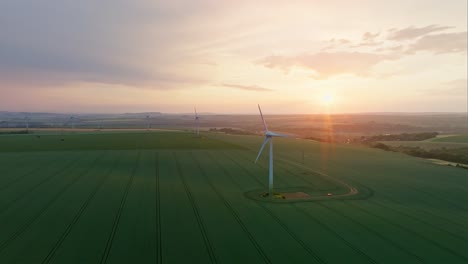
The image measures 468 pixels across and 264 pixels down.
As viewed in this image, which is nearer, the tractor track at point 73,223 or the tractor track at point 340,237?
the tractor track at point 73,223

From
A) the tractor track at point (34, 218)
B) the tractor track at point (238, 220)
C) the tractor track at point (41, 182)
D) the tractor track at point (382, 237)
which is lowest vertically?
the tractor track at point (382, 237)

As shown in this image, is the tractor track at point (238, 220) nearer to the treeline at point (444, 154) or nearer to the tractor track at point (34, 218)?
the tractor track at point (34, 218)

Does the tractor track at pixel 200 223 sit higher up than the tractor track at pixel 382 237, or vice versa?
the tractor track at pixel 200 223

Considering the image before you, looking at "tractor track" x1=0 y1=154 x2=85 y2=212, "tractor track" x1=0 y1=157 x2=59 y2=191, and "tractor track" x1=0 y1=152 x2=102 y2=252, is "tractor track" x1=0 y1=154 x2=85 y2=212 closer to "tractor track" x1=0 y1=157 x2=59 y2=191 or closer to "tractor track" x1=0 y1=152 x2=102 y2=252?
"tractor track" x1=0 y1=157 x2=59 y2=191

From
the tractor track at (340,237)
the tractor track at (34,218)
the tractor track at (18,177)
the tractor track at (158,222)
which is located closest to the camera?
the tractor track at (158,222)

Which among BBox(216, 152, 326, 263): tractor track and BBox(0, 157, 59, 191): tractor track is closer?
BBox(216, 152, 326, 263): tractor track

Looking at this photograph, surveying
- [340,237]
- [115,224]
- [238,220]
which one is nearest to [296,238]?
[340,237]

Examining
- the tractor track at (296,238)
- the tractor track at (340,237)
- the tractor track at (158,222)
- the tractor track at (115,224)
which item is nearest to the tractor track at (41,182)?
the tractor track at (115,224)

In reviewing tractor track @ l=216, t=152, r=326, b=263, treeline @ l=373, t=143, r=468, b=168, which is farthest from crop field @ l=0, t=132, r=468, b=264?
treeline @ l=373, t=143, r=468, b=168

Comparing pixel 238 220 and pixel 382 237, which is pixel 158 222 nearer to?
pixel 238 220

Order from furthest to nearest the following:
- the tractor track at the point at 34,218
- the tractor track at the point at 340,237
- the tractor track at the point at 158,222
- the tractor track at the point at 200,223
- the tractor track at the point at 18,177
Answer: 1. the tractor track at the point at 18,177
2. the tractor track at the point at 34,218
3. the tractor track at the point at 340,237
4. the tractor track at the point at 200,223
5. the tractor track at the point at 158,222
